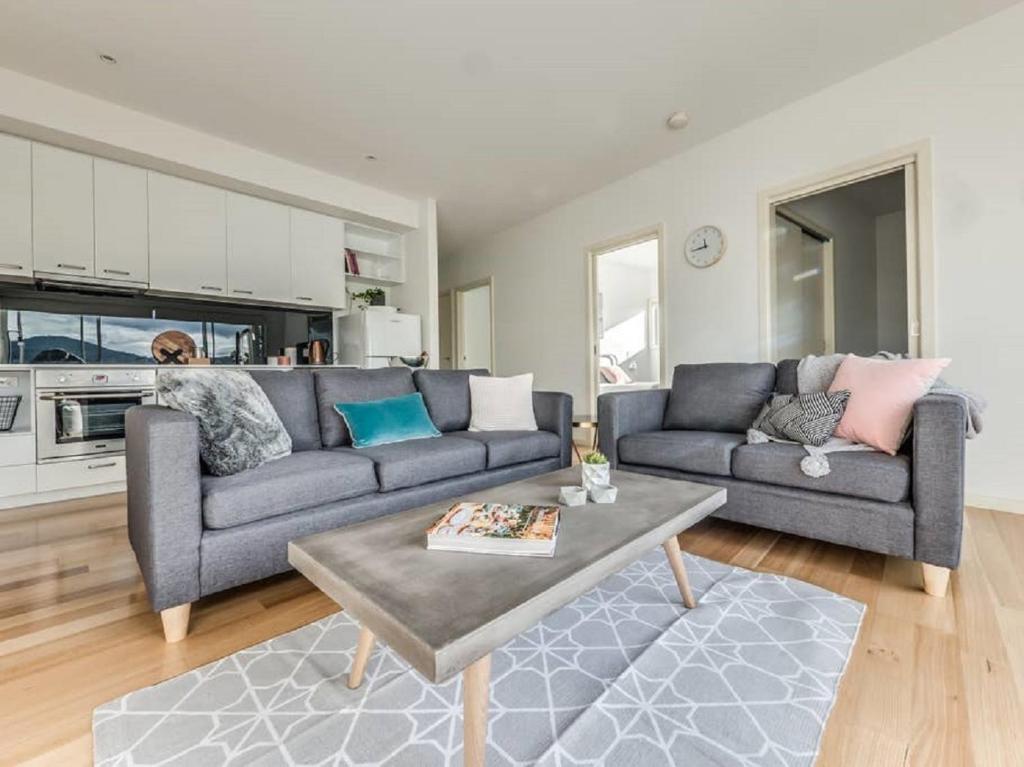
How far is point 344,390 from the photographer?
2391mm

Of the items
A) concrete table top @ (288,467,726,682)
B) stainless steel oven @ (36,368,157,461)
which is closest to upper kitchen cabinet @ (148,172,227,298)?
stainless steel oven @ (36,368,157,461)

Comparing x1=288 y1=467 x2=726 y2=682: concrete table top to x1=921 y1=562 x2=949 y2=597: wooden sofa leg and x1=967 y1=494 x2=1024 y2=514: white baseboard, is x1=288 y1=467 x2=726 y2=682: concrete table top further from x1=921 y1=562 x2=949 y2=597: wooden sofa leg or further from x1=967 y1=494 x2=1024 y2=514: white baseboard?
x1=967 y1=494 x2=1024 y2=514: white baseboard

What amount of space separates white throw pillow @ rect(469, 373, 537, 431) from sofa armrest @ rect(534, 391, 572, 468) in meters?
0.06

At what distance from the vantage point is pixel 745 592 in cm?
157

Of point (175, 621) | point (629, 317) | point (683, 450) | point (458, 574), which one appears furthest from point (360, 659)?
point (629, 317)

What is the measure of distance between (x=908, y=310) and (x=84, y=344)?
569 centimetres

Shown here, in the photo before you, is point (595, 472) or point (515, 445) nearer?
point (595, 472)

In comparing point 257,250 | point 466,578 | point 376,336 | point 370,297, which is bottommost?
point 466,578

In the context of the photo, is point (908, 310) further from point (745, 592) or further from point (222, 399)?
point (222, 399)

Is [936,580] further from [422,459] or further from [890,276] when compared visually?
[890,276]

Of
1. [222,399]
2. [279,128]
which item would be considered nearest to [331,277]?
[279,128]

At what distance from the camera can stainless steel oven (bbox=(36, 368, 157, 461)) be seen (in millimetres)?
2865

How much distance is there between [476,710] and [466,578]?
8.3 inches

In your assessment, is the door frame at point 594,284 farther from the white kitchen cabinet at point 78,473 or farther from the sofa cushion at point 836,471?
the white kitchen cabinet at point 78,473
